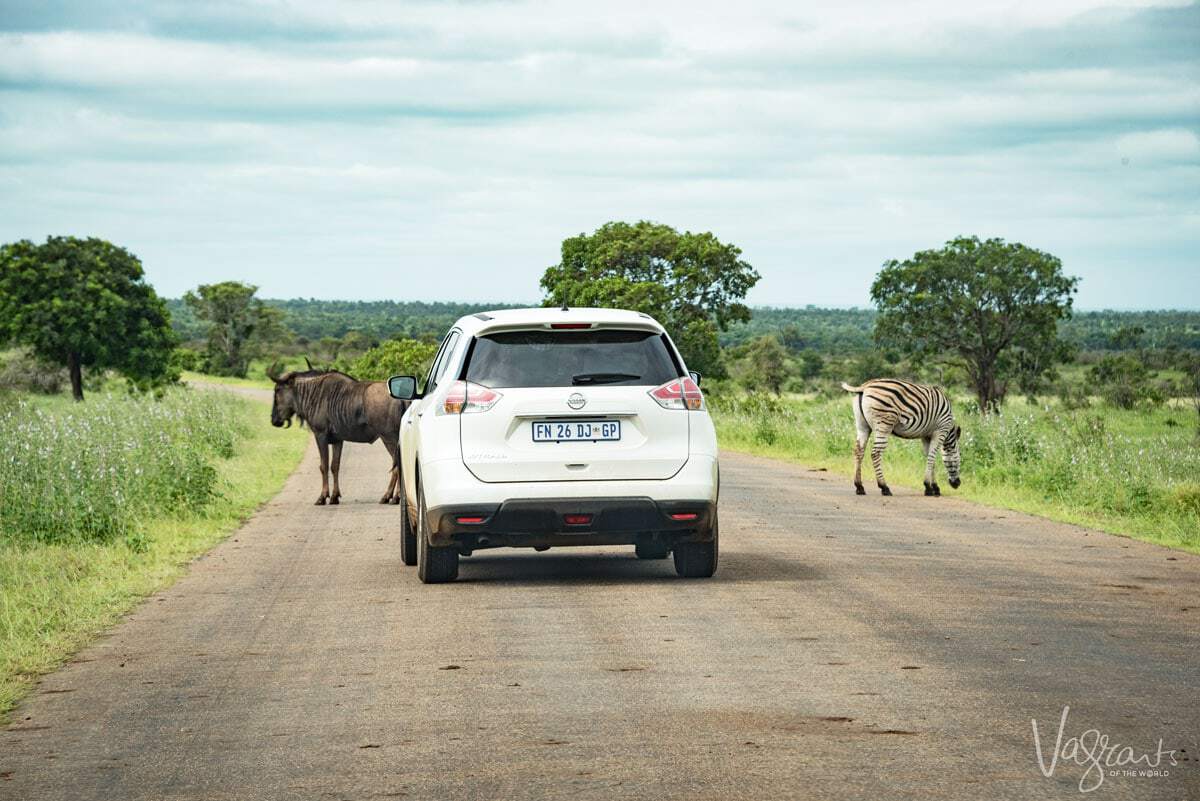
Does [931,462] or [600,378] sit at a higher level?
[600,378]

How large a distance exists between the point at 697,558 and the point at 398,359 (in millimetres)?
80011

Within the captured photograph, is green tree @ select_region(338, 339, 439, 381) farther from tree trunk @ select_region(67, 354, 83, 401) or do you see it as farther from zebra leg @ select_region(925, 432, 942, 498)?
zebra leg @ select_region(925, 432, 942, 498)

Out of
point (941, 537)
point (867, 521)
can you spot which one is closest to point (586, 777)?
point (941, 537)

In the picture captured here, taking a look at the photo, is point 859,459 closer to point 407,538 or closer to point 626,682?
point 407,538

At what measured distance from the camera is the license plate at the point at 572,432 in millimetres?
10961

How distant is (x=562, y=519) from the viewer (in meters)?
11.0

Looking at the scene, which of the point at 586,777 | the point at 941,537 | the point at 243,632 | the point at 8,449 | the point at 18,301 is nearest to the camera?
the point at 586,777

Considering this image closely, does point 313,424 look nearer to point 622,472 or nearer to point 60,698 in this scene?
point 622,472

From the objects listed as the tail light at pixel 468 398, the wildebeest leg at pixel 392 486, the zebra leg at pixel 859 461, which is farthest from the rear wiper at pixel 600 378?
the zebra leg at pixel 859 461

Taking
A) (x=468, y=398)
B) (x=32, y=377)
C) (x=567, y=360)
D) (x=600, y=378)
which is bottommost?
(x=32, y=377)

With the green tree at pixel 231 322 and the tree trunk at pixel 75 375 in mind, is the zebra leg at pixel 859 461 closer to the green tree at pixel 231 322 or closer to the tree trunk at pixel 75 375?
the tree trunk at pixel 75 375

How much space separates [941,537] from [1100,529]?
2.38 meters

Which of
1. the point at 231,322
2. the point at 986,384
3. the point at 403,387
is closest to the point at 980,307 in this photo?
the point at 986,384

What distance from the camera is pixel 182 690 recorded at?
796 cm
